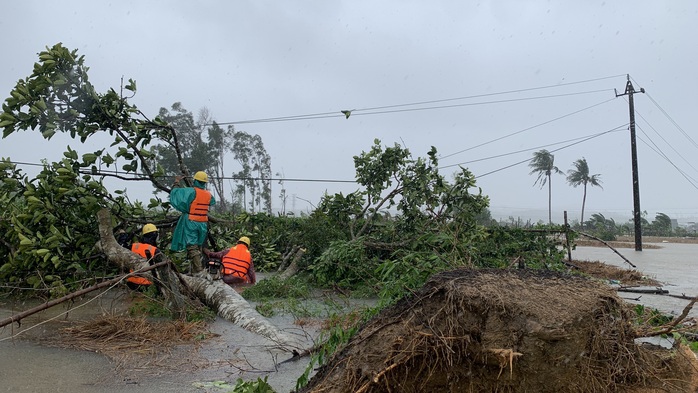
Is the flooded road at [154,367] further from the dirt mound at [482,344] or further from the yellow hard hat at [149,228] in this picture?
the yellow hard hat at [149,228]

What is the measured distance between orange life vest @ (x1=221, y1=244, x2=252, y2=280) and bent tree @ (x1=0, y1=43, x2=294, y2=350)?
4.09 ft

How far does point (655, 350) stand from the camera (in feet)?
13.7

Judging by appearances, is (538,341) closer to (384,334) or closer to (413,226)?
(384,334)

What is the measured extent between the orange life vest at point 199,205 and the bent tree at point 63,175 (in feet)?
2.12

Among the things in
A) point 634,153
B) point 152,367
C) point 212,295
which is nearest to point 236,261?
point 212,295

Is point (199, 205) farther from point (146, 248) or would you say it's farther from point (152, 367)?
point (152, 367)

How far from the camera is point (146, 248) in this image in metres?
7.96

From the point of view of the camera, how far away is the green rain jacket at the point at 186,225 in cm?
791

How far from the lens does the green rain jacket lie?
26.0ft

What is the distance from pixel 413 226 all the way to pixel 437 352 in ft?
24.3

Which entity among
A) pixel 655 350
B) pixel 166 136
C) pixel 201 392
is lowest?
pixel 201 392

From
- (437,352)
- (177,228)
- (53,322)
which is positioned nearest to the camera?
(437,352)

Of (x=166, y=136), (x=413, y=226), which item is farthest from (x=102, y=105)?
(x=413, y=226)


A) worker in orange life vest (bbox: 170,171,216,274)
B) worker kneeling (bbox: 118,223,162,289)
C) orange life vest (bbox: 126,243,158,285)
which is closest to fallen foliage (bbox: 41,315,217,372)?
worker kneeling (bbox: 118,223,162,289)
